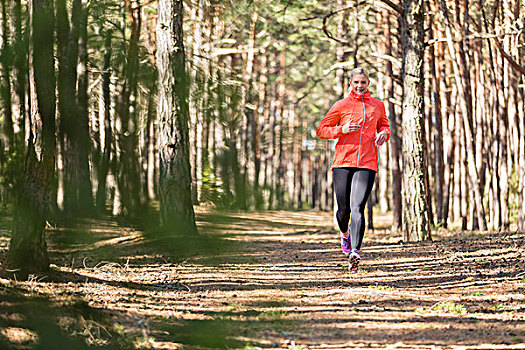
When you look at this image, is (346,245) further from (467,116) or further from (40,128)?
(467,116)

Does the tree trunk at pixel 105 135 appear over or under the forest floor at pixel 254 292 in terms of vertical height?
over

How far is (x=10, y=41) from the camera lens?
0.89m

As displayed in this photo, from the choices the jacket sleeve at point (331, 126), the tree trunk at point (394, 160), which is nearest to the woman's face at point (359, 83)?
the jacket sleeve at point (331, 126)

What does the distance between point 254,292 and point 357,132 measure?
5.12m

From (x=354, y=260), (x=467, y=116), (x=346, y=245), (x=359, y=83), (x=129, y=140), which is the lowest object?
(x=354, y=260)

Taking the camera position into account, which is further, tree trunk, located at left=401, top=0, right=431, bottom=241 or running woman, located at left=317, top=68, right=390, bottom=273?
tree trunk, located at left=401, top=0, right=431, bottom=241

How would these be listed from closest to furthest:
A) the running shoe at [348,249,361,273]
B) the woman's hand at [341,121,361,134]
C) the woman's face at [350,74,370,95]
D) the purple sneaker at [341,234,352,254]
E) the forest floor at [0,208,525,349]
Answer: the forest floor at [0,208,525,349] < the woman's hand at [341,121,361,134] < the woman's face at [350,74,370,95] < the running shoe at [348,249,361,273] < the purple sneaker at [341,234,352,254]

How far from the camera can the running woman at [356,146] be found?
19.7 feet

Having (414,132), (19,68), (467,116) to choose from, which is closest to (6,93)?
(19,68)

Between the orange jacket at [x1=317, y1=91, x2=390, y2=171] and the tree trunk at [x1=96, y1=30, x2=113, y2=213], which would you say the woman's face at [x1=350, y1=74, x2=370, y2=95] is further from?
the tree trunk at [x1=96, y1=30, x2=113, y2=213]

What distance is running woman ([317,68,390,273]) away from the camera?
5996 mm

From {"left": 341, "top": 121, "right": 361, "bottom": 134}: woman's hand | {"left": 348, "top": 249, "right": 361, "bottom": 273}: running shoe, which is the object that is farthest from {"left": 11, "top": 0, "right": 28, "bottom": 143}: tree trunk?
{"left": 348, "top": 249, "right": 361, "bottom": 273}: running shoe

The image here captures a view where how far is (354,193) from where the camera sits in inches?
238

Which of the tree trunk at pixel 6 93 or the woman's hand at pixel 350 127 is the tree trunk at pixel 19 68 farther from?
the woman's hand at pixel 350 127
